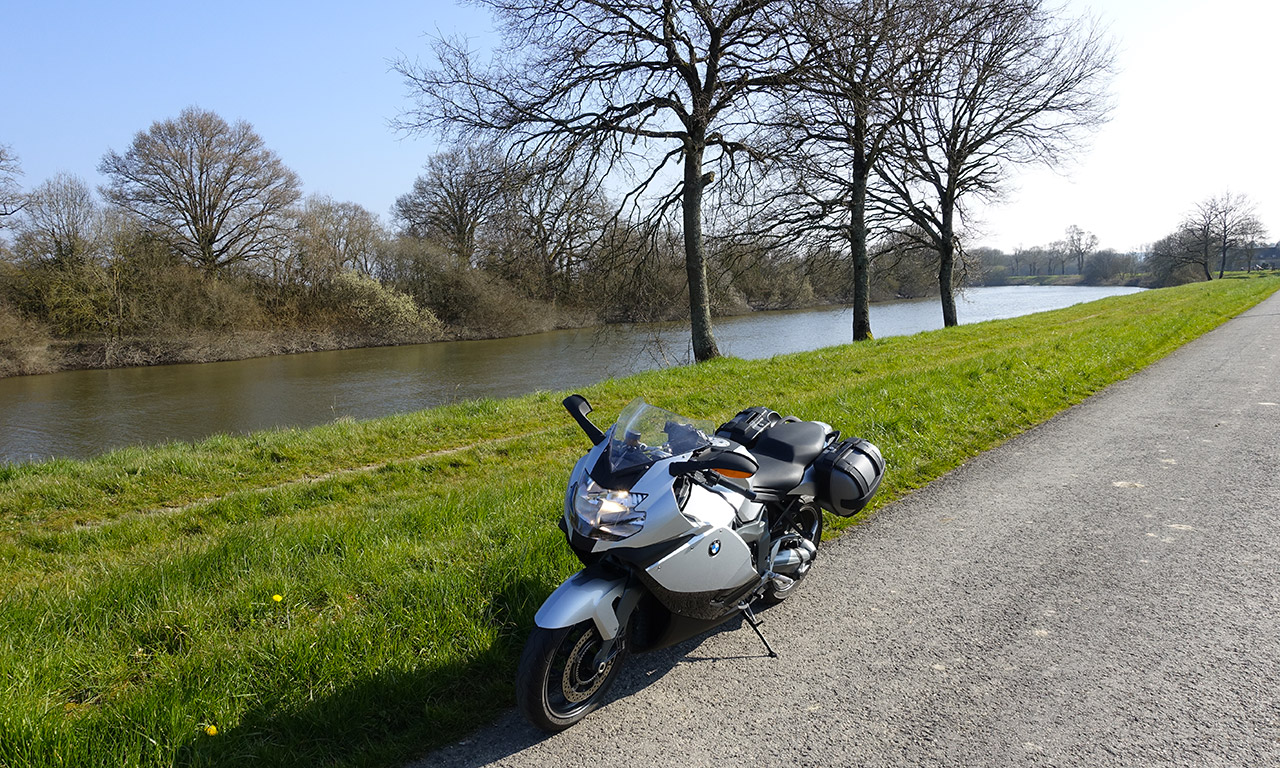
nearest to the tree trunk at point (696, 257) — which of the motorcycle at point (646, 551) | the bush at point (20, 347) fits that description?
the motorcycle at point (646, 551)

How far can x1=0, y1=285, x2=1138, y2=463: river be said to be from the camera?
15227 millimetres

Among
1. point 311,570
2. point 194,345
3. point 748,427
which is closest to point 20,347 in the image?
point 194,345

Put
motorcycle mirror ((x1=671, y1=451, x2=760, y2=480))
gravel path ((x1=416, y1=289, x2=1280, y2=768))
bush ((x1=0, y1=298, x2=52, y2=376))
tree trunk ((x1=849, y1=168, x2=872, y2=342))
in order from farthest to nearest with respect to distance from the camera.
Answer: bush ((x1=0, y1=298, x2=52, y2=376)), tree trunk ((x1=849, y1=168, x2=872, y2=342)), motorcycle mirror ((x1=671, y1=451, x2=760, y2=480)), gravel path ((x1=416, y1=289, x2=1280, y2=768))

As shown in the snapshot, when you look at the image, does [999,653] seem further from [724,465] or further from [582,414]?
[582,414]

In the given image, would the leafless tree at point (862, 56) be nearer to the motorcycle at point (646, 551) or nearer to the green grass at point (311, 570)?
the green grass at point (311, 570)

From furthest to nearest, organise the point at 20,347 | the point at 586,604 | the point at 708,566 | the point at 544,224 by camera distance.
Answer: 1. the point at 20,347
2. the point at 544,224
3. the point at 708,566
4. the point at 586,604

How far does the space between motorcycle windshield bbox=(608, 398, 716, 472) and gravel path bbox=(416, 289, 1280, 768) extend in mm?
999

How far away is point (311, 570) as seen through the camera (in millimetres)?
3906

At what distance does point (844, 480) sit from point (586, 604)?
1.63 metres

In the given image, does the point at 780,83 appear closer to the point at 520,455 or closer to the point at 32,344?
the point at 520,455

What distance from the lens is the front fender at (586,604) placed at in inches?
99.8

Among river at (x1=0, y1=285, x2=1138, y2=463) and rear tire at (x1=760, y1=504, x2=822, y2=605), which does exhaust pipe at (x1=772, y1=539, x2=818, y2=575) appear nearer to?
rear tire at (x1=760, y1=504, x2=822, y2=605)

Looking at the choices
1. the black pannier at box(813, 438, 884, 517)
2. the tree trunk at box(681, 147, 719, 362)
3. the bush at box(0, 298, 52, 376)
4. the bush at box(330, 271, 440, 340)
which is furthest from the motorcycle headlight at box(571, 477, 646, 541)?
the bush at box(330, 271, 440, 340)

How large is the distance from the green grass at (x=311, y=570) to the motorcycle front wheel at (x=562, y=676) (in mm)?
356
